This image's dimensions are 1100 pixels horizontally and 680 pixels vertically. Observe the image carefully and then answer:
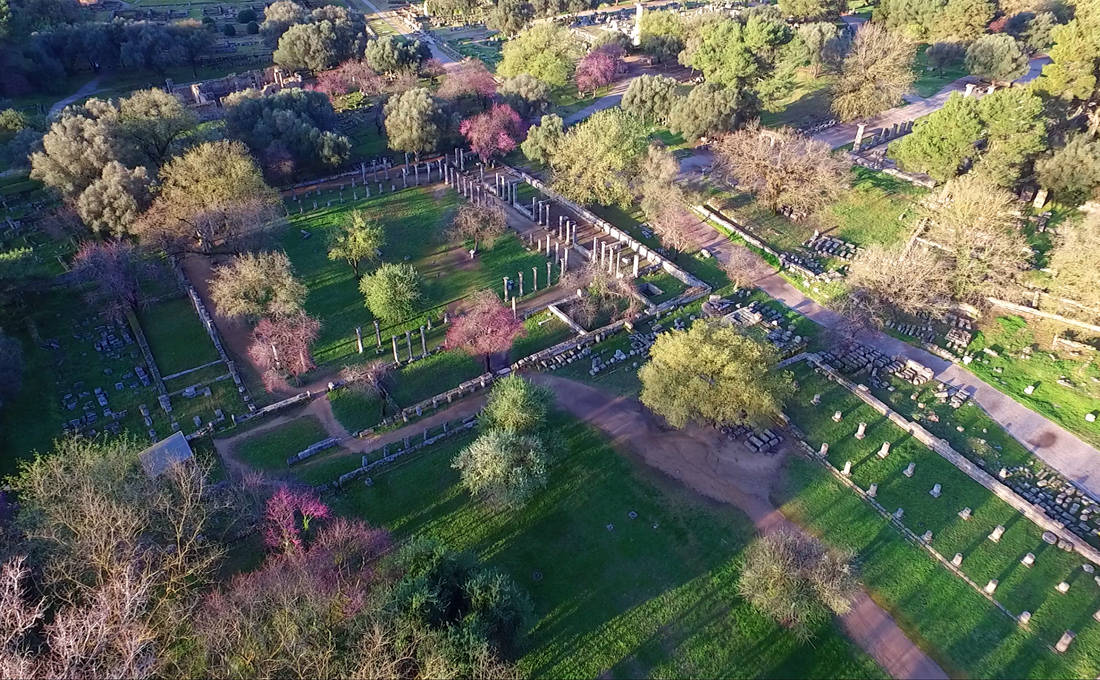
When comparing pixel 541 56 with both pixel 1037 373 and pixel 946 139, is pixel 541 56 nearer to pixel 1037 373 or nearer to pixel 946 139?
pixel 946 139

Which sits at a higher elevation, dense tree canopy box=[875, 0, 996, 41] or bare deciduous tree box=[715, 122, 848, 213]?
dense tree canopy box=[875, 0, 996, 41]

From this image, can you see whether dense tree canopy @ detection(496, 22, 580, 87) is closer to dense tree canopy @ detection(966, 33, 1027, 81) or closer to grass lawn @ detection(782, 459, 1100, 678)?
dense tree canopy @ detection(966, 33, 1027, 81)

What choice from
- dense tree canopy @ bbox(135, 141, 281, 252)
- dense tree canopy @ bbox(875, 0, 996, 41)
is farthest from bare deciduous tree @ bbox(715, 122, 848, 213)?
dense tree canopy @ bbox(875, 0, 996, 41)

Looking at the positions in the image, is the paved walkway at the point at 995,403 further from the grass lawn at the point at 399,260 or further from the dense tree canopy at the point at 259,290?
the dense tree canopy at the point at 259,290

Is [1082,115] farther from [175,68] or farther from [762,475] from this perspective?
[175,68]

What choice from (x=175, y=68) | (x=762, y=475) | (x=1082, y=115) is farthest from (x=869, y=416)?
(x=175, y=68)

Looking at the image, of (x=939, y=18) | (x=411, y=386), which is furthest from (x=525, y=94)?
(x=939, y=18)
